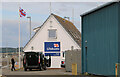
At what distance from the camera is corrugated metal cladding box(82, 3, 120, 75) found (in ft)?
56.7

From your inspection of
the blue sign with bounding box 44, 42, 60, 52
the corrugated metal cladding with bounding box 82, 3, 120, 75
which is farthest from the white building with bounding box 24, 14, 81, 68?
the corrugated metal cladding with bounding box 82, 3, 120, 75

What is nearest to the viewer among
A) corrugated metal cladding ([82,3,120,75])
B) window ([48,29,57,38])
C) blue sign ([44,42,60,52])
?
corrugated metal cladding ([82,3,120,75])

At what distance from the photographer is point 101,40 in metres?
19.5

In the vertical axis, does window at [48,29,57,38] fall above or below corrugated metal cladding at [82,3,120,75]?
above

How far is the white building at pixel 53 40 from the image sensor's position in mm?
42219

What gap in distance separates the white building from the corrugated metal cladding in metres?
18.8

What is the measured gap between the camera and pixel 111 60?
17812 mm

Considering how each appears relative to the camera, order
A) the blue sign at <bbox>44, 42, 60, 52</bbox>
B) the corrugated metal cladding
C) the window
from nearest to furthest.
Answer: the corrugated metal cladding < the blue sign at <bbox>44, 42, 60, 52</bbox> < the window

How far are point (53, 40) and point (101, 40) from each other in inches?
922

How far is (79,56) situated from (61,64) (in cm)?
1605

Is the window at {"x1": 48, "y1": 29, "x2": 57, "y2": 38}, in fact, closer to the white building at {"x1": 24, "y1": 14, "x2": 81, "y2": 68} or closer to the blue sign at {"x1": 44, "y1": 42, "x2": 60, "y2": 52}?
the white building at {"x1": 24, "y1": 14, "x2": 81, "y2": 68}

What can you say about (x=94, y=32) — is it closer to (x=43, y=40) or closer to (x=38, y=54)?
(x=38, y=54)

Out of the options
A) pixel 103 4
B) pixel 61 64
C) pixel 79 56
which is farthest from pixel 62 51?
pixel 103 4

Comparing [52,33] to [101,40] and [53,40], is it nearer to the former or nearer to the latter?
[53,40]
